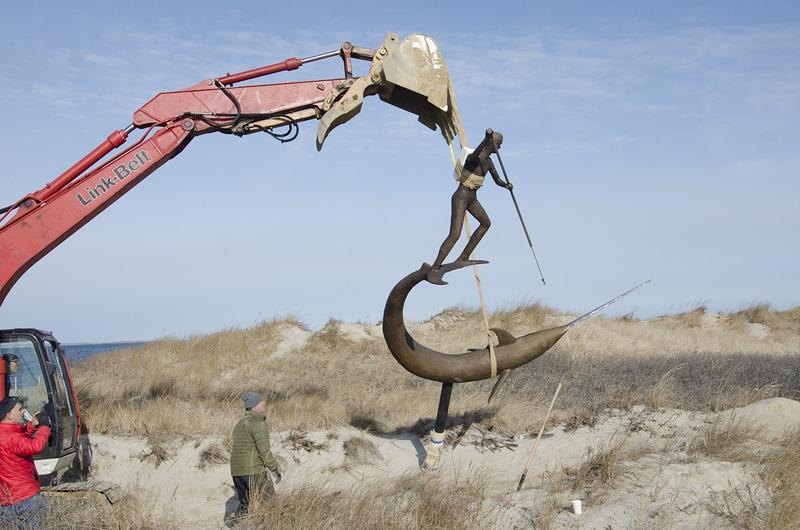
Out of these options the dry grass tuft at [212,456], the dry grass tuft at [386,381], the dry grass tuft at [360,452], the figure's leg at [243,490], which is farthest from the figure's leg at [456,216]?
the dry grass tuft at [212,456]

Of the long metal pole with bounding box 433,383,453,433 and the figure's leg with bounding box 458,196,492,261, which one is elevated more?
the figure's leg with bounding box 458,196,492,261

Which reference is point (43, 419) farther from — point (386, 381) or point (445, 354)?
point (386, 381)

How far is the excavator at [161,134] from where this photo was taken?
8242 millimetres

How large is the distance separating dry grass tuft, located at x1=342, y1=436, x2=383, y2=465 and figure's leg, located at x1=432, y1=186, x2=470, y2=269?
381cm

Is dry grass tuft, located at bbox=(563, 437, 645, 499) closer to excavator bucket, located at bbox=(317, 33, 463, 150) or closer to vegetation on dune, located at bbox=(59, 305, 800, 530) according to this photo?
vegetation on dune, located at bbox=(59, 305, 800, 530)

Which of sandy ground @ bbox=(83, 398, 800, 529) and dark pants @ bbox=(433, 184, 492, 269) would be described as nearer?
sandy ground @ bbox=(83, 398, 800, 529)

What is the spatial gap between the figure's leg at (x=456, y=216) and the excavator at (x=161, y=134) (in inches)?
32.3

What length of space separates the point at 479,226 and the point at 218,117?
11.3ft

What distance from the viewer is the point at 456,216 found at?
308 inches

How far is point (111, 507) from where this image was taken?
727 centimetres

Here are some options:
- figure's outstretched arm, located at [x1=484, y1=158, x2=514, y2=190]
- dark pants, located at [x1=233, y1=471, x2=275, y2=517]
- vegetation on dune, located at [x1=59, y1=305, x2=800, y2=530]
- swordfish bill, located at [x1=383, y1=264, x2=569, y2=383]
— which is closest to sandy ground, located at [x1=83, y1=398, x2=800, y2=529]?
vegetation on dune, located at [x1=59, y1=305, x2=800, y2=530]

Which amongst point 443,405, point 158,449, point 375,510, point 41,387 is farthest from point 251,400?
point 158,449

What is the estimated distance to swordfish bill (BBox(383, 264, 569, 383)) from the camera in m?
7.72

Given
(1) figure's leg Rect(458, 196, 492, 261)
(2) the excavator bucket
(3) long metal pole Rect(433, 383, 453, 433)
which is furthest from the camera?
(3) long metal pole Rect(433, 383, 453, 433)
